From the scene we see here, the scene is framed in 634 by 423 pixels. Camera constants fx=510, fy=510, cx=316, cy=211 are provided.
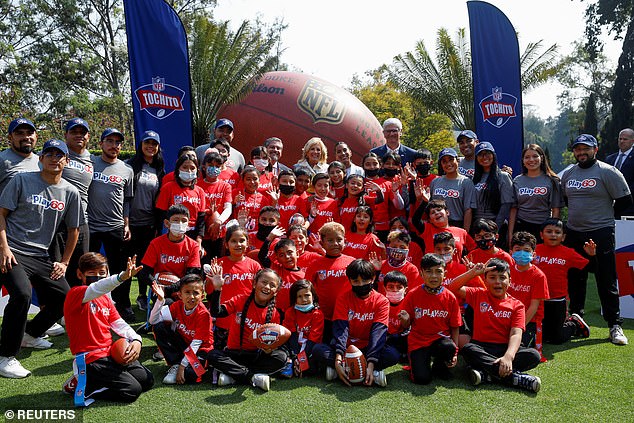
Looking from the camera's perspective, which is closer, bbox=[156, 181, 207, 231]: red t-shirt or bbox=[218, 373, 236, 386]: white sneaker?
bbox=[218, 373, 236, 386]: white sneaker

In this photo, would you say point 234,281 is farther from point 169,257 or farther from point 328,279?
point 328,279

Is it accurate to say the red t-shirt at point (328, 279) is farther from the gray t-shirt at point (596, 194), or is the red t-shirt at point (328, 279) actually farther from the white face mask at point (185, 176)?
→ the gray t-shirt at point (596, 194)

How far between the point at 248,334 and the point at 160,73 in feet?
19.4

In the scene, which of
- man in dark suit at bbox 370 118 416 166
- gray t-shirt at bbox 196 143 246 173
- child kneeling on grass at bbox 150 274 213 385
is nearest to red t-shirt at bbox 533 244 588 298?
man in dark suit at bbox 370 118 416 166

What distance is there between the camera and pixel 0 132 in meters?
21.9

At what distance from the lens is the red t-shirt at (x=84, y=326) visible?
170 inches

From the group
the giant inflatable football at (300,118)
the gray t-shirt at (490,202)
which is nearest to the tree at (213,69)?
the giant inflatable football at (300,118)

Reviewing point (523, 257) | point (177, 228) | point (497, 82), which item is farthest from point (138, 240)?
point (497, 82)

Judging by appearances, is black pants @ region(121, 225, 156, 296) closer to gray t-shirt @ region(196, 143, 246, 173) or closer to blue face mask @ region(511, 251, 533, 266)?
gray t-shirt @ region(196, 143, 246, 173)

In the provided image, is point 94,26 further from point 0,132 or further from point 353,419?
point 353,419

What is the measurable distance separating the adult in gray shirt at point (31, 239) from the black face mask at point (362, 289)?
298 cm

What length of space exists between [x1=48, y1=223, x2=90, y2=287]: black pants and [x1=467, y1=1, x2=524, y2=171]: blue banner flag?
7001 millimetres

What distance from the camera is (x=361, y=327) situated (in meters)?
5.00

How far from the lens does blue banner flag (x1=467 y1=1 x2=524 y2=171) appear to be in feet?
31.4
